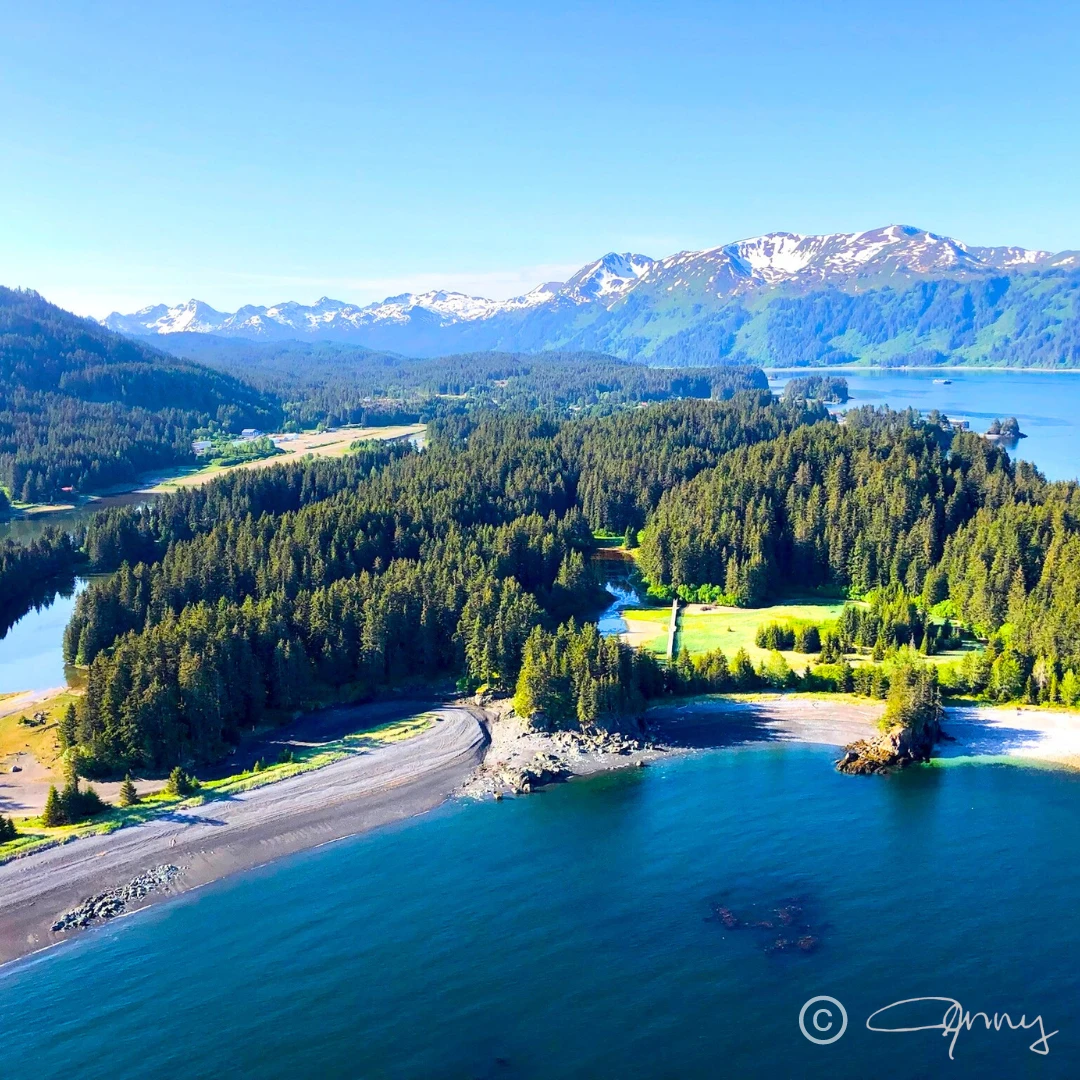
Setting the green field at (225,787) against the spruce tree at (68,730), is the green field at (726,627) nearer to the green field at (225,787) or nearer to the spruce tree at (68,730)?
the green field at (225,787)

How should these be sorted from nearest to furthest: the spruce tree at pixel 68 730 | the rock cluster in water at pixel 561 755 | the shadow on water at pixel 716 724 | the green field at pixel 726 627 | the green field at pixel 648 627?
the rock cluster in water at pixel 561 755, the spruce tree at pixel 68 730, the shadow on water at pixel 716 724, the green field at pixel 726 627, the green field at pixel 648 627

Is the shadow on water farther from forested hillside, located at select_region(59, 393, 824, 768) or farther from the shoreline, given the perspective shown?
forested hillside, located at select_region(59, 393, 824, 768)

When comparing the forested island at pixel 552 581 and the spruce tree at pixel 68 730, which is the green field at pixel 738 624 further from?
the spruce tree at pixel 68 730

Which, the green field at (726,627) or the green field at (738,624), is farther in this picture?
the green field at (738,624)

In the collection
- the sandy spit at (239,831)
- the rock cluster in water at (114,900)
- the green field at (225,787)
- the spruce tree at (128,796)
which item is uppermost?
the spruce tree at (128,796)

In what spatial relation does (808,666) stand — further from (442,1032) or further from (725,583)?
(442,1032)

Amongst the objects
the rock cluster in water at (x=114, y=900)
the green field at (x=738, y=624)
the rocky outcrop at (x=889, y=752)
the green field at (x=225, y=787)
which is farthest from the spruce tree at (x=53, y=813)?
the green field at (x=738, y=624)

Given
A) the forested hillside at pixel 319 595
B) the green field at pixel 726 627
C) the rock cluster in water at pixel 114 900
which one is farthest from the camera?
the green field at pixel 726 627

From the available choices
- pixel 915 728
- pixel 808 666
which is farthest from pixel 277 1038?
pixel 808 666

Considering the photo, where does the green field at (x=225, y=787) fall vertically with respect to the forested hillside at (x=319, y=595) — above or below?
below
